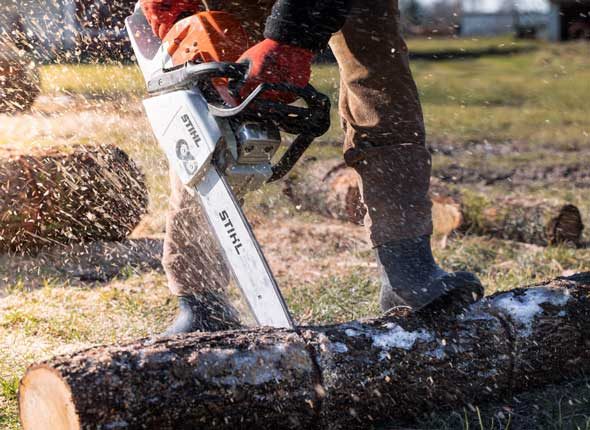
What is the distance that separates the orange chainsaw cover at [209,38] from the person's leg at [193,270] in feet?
1.80

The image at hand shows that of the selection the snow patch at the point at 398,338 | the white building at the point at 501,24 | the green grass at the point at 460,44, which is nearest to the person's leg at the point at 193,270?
the snow patch at the point at 398,338

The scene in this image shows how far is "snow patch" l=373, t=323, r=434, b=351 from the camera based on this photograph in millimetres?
2182

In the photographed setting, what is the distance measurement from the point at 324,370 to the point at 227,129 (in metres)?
0.71

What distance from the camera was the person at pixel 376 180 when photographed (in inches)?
98.2

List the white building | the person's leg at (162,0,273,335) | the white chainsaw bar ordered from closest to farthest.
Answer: the white chainsaw bar < the person's leg at (162,0,273,335) < the white building

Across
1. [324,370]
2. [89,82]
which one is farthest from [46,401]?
[89,82]

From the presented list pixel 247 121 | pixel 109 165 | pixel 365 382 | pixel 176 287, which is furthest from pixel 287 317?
pixel 109 165

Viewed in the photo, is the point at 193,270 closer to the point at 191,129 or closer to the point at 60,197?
the point at 191,129

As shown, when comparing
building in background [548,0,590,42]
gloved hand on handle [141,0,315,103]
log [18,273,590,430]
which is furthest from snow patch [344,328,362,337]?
building in background [548,0,590,42]

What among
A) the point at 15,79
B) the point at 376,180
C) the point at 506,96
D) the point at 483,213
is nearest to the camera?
the point at 376,180

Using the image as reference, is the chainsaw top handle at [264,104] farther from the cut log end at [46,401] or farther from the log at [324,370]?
the cut log end at [46,401]

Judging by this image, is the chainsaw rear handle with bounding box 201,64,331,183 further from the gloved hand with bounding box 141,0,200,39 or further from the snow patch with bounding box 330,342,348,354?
the snow patch with bounding box 330,342,348,354

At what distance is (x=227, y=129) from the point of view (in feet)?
7.38

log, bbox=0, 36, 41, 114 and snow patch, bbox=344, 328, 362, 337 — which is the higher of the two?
snow patch, bbox=344, 328, 362, 337
